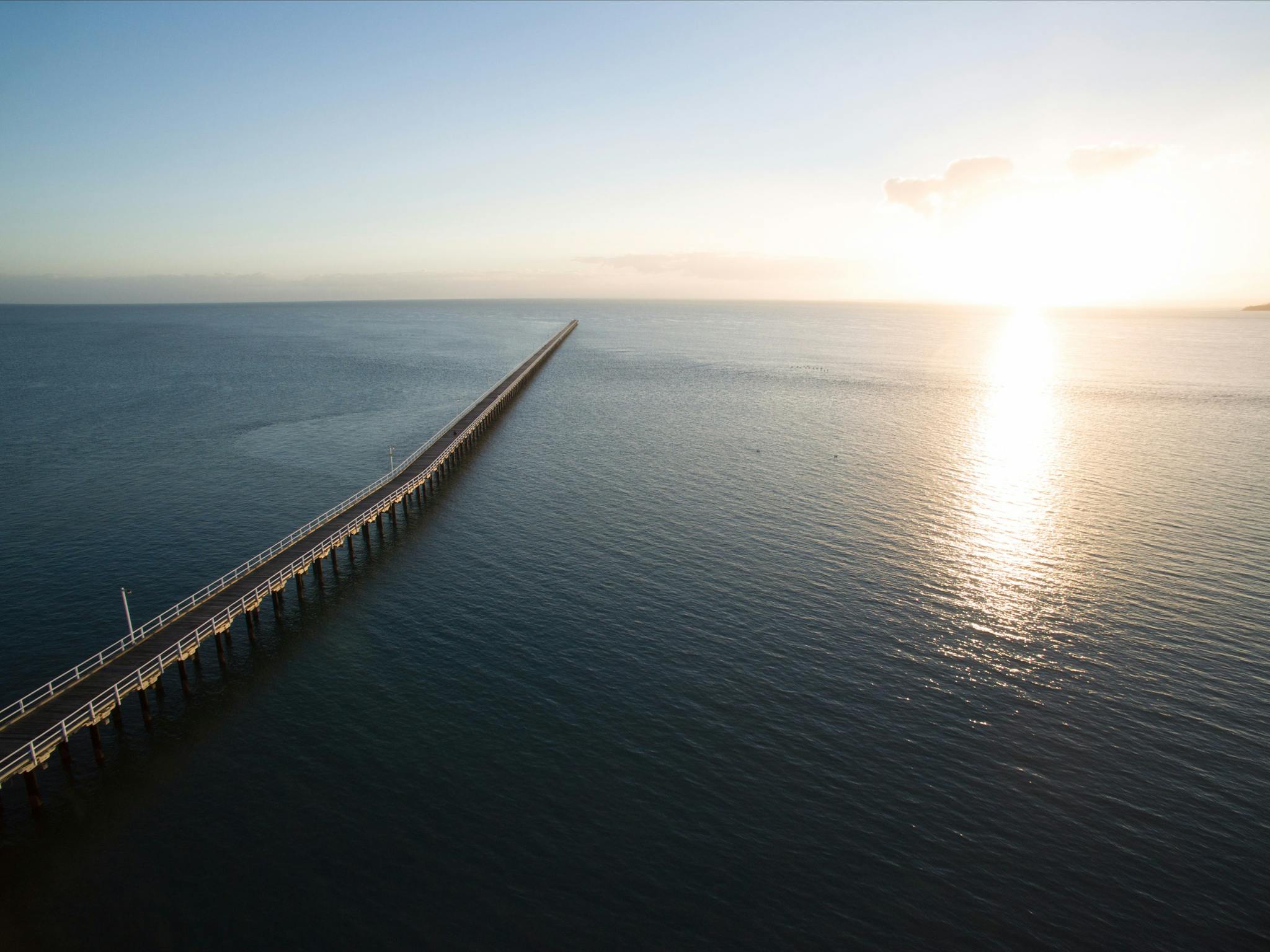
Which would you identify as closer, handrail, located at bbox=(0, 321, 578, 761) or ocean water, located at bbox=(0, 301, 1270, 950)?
ocean water, located at bbox=(0, 301, 1270, 950)

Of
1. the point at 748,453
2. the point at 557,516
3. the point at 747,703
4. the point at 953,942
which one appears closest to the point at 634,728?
the point at 747,703

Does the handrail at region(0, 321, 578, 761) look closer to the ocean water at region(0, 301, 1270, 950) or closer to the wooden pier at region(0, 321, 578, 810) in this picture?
the wooden pier at region(0, 321, 578, 810)

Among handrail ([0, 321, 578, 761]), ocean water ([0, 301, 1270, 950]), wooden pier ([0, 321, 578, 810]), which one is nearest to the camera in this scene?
ocean water ([0, 301, 1270, 950])

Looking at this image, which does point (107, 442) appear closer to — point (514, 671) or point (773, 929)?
point (514, 671)

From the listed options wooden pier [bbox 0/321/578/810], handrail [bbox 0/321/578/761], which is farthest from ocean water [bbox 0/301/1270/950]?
handrail [bbox 0/321/578/761]

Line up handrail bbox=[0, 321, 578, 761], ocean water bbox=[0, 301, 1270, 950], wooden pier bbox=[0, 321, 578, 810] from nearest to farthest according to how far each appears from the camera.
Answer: ocean water bbox=[0, 301, 1270, 950] → wooden pier bbox=[0, 321, 578, 810] → handrail bbox=[0, 321, 578, 761]
